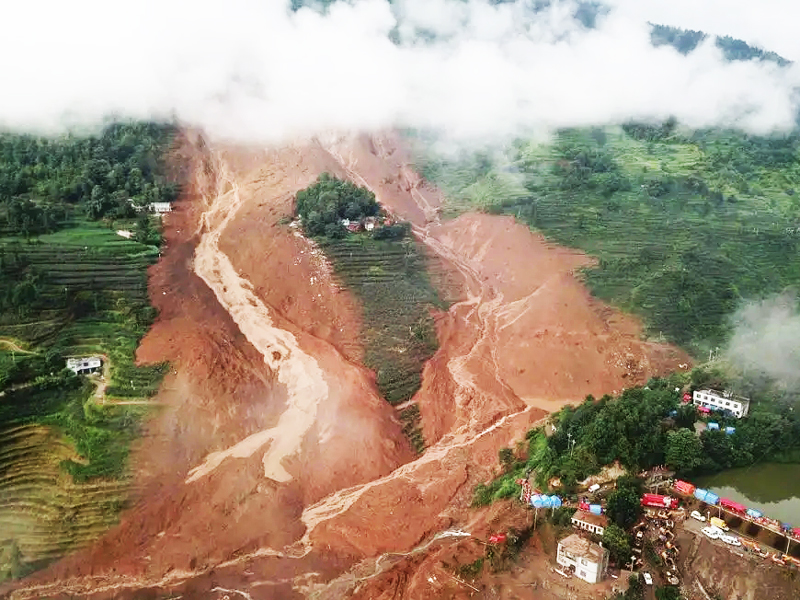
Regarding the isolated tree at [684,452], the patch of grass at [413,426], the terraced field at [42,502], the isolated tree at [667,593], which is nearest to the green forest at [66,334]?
the terraced field at [42,502]

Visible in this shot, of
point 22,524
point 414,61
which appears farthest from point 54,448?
point 414,61

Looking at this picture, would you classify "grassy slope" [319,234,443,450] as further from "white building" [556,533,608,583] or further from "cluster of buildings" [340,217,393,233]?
"white building" [556,533,608,583]

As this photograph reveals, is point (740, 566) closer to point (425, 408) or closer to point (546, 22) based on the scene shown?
point (425, 408)

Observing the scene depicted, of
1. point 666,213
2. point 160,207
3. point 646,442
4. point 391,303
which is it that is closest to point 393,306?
point 391,303

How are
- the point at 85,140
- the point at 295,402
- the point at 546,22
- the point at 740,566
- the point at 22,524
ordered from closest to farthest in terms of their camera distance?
the point at 740,566, the point at 22,524, the point at 295,402, the point at 85,140, the point at 546,22

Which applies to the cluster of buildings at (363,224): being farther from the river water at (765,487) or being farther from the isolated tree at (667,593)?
the isolated tree at (667,593)

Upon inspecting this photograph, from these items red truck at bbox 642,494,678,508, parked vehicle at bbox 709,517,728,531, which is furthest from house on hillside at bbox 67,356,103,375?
parked vehicle at bbox 709,517,728,531

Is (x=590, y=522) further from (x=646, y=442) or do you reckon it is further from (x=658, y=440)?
(x=658, y=440)
